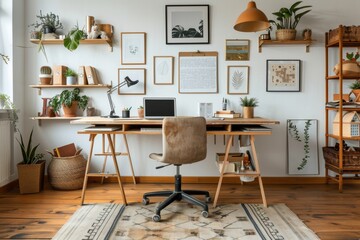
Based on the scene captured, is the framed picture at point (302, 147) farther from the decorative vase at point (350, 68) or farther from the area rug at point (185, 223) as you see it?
the area rug at point (185, 223)

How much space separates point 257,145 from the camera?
3676mm

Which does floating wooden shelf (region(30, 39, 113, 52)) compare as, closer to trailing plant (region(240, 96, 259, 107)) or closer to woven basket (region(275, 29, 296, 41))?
trailing plant (region(240, 96, 259, 107))

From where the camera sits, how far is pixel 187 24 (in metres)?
3.63

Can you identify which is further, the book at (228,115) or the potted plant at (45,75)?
the potted plant at (45,75)

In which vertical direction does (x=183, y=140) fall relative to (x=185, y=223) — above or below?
above

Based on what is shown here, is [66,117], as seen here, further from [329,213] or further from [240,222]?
[329,213]

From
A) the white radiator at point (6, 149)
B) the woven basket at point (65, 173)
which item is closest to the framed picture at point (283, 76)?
the woven basket at point (65, 173)

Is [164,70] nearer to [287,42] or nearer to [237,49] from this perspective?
[237,49]

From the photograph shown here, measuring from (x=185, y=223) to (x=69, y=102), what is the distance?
6.40ft

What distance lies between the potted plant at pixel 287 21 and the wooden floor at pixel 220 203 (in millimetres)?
1722

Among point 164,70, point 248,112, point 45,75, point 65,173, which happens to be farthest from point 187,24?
point 65,173

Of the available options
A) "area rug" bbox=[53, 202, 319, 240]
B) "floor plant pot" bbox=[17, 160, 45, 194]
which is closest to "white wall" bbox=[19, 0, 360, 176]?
"floor plant pot" bbox=[17, 160, 45, 194]

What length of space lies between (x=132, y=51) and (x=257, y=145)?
73.5 inches

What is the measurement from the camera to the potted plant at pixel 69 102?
3.50m
